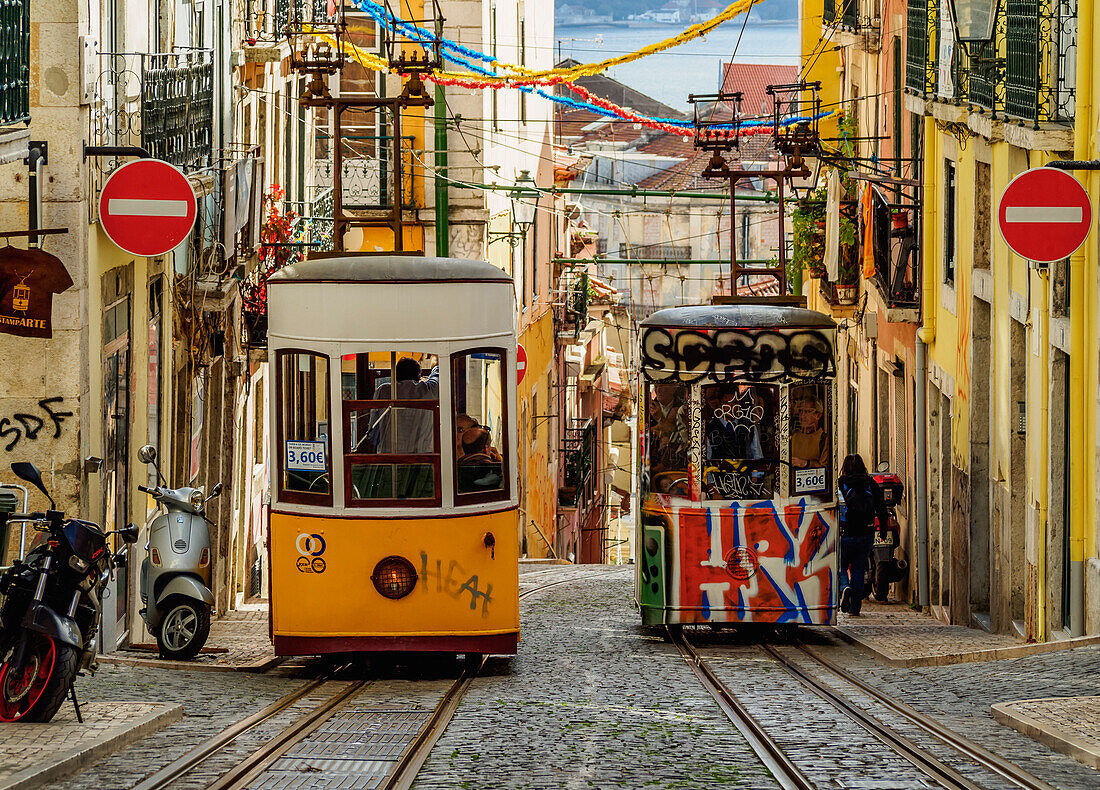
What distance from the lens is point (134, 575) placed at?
14.7 meters

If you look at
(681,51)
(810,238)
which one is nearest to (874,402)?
(810,238)

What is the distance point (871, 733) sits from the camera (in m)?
9.03

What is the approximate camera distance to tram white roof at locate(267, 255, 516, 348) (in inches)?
455

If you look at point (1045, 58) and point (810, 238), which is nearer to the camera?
point (1045, 58)

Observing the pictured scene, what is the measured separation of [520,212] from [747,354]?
2268 centimetres

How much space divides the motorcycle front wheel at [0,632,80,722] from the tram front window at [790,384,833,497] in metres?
7.20

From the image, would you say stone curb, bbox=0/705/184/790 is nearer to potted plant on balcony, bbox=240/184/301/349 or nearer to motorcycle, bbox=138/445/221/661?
motorcycle, bbox=138/445/221/661

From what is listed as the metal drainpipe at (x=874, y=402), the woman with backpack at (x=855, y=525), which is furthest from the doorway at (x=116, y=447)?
the metal drainpipe at (x=874, y=402)

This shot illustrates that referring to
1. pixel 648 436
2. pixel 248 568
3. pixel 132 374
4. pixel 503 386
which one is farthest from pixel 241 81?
pixel 503 386

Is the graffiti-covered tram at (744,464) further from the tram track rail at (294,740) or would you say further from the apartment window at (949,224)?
the apartment window at (949,224)

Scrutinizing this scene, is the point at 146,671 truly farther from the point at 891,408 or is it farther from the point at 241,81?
the point at 891,408

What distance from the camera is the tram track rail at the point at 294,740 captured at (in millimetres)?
7555

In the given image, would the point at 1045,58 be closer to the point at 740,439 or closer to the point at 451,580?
the point at 740,439

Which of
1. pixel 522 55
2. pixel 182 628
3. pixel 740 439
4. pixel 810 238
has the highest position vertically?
pixel 522 55
